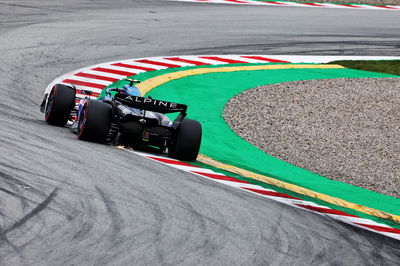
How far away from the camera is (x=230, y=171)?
12.3 m

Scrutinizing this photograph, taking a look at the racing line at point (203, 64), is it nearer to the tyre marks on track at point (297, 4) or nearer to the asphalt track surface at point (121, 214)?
the asphalt track surface at point (121, 214)

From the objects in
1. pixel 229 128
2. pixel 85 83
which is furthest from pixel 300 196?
pixel 85 83

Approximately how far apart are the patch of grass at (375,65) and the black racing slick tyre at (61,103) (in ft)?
36.4

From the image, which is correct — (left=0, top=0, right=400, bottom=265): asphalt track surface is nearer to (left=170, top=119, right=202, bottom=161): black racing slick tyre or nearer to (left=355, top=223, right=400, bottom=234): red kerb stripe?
(left=355, top=223, right=400, bottom=234): red kerb stripe

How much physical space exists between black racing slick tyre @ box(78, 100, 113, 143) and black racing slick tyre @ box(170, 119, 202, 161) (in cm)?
111

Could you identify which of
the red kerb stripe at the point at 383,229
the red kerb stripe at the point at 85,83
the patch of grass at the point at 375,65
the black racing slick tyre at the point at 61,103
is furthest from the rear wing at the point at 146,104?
the patch of grass at the point at 375,65

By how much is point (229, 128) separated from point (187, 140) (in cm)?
358

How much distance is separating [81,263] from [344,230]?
4.17 meters

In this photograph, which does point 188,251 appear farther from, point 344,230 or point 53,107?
point 53,107

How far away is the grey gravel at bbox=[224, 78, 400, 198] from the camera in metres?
13.9

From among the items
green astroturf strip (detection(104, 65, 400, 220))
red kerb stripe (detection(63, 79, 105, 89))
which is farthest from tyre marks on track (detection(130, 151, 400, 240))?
red kerb stripe (detection(63, 79, 105, 89))

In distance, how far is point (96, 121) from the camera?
11.5 metres

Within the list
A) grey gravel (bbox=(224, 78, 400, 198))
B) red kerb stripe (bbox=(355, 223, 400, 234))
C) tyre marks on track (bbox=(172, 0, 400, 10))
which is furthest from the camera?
tyre marks on track (bbox=(172, 0, 400, 10))

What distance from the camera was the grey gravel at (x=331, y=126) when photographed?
45.5 feet
